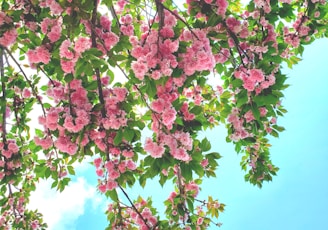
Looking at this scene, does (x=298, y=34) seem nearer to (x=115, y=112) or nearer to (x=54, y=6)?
(x=115, y=112)

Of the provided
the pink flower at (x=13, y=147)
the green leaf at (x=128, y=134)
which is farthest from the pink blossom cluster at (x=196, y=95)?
the pink flower at (x=13, y=147)

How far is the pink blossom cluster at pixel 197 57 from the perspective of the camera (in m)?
2.88

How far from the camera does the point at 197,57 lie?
2.90 m

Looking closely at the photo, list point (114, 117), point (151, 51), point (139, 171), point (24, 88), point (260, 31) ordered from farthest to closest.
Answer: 1. point (24, 88)
2. point (139, 171)
3. point (260, 31)
4. point (114, 117)
5. point (151, 51)

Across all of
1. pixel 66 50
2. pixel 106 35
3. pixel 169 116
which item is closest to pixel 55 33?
pixel 66 50

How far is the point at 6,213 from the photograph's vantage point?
5.53 m

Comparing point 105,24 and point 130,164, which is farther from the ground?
point 105,24

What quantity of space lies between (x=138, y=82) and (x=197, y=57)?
52 cm

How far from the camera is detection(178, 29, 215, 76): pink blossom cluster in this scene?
9.45 ft

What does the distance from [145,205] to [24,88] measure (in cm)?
214

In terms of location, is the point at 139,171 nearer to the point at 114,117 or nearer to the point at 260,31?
the point at 114,117

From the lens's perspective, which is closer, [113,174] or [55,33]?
[55,33]

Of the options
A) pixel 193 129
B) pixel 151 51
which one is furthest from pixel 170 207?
pixel 151 51

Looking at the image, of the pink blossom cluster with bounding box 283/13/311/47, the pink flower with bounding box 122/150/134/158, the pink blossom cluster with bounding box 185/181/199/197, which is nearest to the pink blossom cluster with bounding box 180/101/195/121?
the pink flower with bounding box 122/150/134/158
